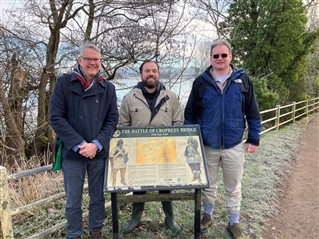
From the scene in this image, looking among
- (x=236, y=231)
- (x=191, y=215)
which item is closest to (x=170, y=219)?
(x=191, y=215)

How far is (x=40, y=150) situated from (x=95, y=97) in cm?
788

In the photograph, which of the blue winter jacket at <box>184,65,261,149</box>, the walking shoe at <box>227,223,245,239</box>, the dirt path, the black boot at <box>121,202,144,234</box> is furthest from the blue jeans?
the dirt path

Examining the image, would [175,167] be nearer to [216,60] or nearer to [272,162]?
[216,60]

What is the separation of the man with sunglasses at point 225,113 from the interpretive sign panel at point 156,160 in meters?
0.34

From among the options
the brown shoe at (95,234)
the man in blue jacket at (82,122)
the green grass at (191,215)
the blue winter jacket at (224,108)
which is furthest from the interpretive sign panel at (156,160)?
the green grass at (191,215)

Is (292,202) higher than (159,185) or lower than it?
lower

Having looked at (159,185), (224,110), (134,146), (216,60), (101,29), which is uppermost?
(101,29)

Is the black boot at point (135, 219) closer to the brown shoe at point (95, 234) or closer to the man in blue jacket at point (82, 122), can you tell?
the brown shoe at point (95, 234)

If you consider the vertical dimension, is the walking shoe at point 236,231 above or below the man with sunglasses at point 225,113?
below

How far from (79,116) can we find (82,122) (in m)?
0.07

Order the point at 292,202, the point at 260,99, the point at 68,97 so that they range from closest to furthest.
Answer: the point at 68,97 < the point at 292,202 < the point at 260,99

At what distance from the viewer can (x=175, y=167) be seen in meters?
2.87

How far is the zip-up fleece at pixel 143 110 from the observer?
10.6ft

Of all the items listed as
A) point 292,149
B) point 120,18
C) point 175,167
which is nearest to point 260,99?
point 292,149
